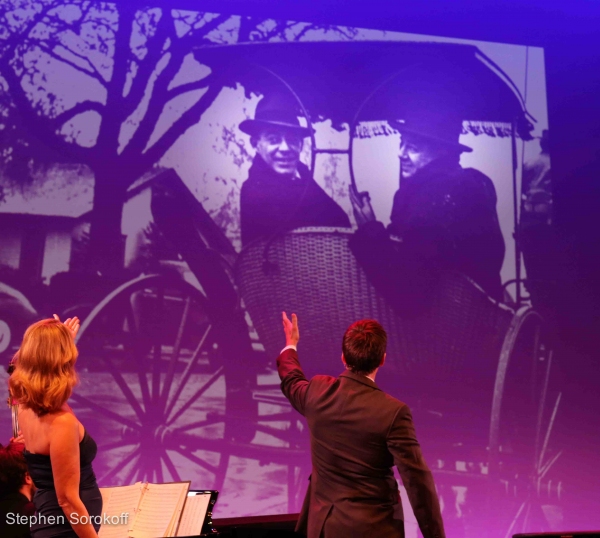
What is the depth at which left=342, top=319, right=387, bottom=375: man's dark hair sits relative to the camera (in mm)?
2305

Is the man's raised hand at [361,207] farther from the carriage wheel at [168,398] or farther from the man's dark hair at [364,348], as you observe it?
the man's dark hair at [364,348]

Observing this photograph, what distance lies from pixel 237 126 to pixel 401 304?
1415 mm

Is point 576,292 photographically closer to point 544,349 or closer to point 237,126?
point 544,349

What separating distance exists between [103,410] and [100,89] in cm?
173

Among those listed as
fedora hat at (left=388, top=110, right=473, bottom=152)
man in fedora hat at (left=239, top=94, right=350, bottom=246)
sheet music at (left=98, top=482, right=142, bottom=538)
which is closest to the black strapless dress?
sheet music at (left=98, top=482, right=142, bottom=538)

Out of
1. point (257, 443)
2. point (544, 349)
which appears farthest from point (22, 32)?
point (544, 349)

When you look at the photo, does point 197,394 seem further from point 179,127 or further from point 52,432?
point 52,432

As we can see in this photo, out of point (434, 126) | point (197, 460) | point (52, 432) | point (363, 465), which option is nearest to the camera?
point (52, 432)

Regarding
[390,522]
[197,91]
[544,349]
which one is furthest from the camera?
[544,349]

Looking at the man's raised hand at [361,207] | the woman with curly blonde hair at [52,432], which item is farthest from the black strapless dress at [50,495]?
the man's raised hand at [361,207]

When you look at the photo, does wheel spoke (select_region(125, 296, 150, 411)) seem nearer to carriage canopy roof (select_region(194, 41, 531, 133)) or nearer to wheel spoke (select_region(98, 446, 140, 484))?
wheel spoke (select_region(98, 446, 140, 484))

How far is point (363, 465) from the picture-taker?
222 cm

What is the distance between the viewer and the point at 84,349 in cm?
351

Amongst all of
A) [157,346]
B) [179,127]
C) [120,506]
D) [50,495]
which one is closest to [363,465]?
[120,506]
